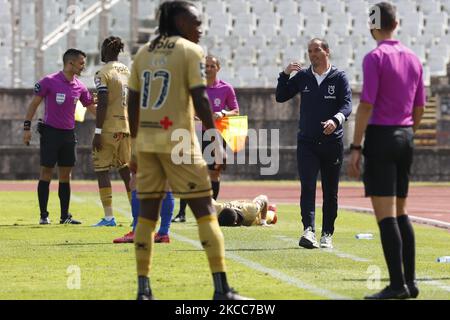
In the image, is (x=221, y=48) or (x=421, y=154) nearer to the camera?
(x=421, y=154)

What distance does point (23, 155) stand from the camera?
1270 inches

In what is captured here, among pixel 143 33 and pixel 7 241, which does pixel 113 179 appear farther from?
pixel 7 241

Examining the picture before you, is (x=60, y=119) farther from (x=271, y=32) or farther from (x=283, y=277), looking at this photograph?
(x=271, y=32)

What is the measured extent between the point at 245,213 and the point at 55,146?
2500 millimetres

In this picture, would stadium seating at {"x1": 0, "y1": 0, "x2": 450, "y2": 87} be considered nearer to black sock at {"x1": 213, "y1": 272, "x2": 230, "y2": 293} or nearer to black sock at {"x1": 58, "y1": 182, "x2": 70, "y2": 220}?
black sock at {"x1": 58, "y1": 182, "x2": 70, "y2": 220}

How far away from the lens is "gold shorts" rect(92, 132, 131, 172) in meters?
15.1

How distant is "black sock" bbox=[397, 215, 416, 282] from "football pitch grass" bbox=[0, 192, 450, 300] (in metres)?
0.19

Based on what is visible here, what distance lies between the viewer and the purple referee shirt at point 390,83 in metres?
8.68

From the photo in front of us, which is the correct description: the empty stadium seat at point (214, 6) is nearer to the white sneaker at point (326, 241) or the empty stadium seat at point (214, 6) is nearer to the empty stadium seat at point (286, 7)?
the empty stadium seat at point (286, 7)

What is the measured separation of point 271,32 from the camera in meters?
37.9

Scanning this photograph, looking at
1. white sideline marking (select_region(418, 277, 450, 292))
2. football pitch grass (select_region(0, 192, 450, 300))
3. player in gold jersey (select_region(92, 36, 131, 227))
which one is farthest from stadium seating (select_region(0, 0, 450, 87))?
white sideline marking (select_region(418, 277, 450, 292))
